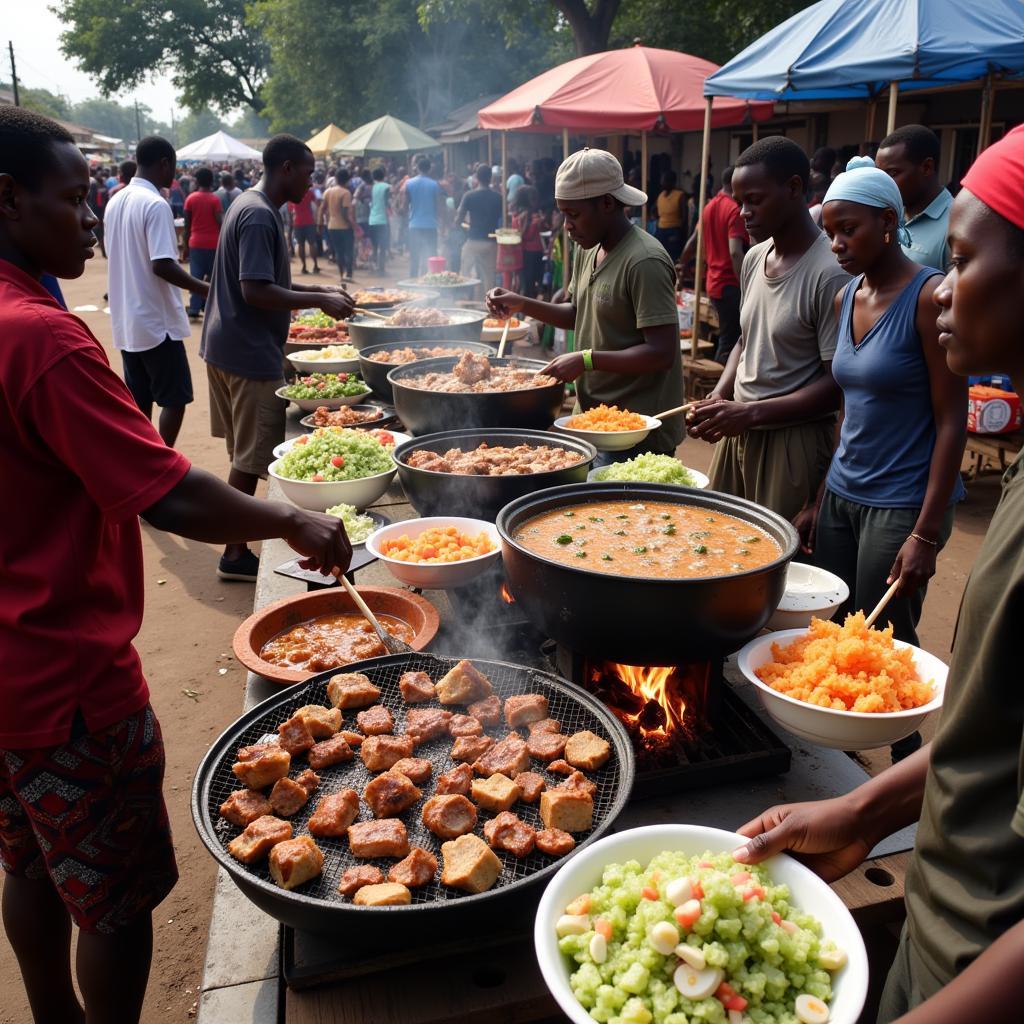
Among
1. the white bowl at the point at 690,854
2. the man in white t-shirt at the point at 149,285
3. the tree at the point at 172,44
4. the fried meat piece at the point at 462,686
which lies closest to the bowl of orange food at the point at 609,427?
the fried meat piece at the point at 462,686

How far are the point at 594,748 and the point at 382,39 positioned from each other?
1510 inches

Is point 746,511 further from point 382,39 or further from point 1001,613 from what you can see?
point 382,39

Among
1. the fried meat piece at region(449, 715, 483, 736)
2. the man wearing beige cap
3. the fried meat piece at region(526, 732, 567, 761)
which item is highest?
the man wearing beige cap

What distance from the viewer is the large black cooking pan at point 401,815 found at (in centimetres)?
170

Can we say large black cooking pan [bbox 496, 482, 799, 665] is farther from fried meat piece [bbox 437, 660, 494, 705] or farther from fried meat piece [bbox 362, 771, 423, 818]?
fried meat piece [bbox 362, 771, 423, 818]

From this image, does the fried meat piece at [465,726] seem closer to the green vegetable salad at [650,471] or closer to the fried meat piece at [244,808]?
the fried meat piece at [244,808]

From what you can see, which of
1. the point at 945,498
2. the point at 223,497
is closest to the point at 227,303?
the point at 223,497

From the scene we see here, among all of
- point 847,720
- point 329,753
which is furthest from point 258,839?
point 847,720

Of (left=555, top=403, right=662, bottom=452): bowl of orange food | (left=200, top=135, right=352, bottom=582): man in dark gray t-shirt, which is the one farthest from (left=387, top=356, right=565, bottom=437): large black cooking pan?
(left=200, top=135, right=352, bottom=582): man in dark gray t-shirt

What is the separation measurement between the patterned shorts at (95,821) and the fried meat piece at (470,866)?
0.92m

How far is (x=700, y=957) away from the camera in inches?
53.6

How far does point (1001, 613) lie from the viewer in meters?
1.11

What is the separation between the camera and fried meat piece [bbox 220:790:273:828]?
1969 mm

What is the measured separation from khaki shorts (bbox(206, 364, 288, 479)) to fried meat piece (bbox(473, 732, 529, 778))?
13.6 ft
